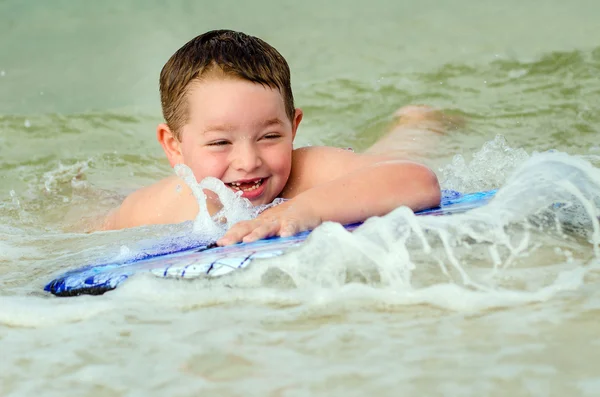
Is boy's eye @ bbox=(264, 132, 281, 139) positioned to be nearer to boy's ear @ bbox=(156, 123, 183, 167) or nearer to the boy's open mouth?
the boy's open mouth

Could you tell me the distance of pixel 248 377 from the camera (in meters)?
1.25

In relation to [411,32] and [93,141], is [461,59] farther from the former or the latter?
[93,141]

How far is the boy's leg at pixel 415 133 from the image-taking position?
4.06 metres

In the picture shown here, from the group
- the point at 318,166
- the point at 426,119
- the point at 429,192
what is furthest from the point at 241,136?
the point at 426,119

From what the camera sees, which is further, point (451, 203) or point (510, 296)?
point (451, 203)

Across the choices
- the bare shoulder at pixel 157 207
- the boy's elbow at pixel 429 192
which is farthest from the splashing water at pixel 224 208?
the boy's elbow at pixel 429 192

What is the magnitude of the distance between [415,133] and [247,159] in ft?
6.44

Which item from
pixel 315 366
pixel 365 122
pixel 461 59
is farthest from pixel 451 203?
pixel 461 59

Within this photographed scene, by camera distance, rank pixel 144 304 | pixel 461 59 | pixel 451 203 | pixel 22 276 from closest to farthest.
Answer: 1. pixel 144 304
2. pixel 22 276
3. pixel 451 203
4. pixel 461 59

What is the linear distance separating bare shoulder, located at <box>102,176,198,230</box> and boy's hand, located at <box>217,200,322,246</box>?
2.51 feet

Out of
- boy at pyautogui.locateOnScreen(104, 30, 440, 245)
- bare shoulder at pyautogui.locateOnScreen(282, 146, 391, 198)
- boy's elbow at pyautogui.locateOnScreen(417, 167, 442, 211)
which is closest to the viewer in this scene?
boy at pyautogui.locateOnScreen(104, 30, 440, 245)

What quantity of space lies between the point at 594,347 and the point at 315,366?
434 millimetres

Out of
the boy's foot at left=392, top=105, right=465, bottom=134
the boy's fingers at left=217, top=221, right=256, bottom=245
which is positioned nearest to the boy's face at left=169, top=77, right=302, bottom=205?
the boy's fingers at left=217, top=221, right=256, bottom=245

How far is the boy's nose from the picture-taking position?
2533mm
